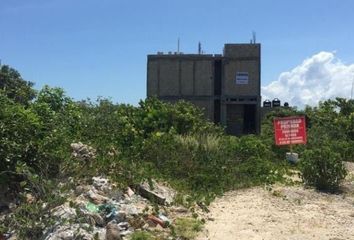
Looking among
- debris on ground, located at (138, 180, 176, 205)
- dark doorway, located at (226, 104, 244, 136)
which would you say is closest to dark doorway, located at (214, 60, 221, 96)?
dark doorway, located at (226, 104, 244, 136)

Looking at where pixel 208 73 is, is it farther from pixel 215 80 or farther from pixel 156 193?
pixel 156 193

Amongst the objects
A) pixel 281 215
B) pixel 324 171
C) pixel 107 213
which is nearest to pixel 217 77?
pixel 324 171

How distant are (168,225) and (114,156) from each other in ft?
9.53

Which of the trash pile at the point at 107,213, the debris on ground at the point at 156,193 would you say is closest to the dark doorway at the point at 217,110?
the debris on ground at the point at 156,193

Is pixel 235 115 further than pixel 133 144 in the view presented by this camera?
Yes

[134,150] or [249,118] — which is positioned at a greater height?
[249,118]

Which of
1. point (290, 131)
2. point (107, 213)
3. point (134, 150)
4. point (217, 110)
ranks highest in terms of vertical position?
point (217, 110)

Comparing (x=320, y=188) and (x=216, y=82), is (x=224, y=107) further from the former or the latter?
(x=320, y=188)

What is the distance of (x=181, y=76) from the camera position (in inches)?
926

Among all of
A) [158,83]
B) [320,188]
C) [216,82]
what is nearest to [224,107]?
[216,82]

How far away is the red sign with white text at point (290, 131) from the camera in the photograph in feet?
44.5

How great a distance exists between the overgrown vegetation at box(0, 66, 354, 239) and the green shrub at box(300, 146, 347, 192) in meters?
0.02

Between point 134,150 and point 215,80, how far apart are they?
12.3 meters

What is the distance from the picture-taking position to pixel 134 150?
11.7 m
